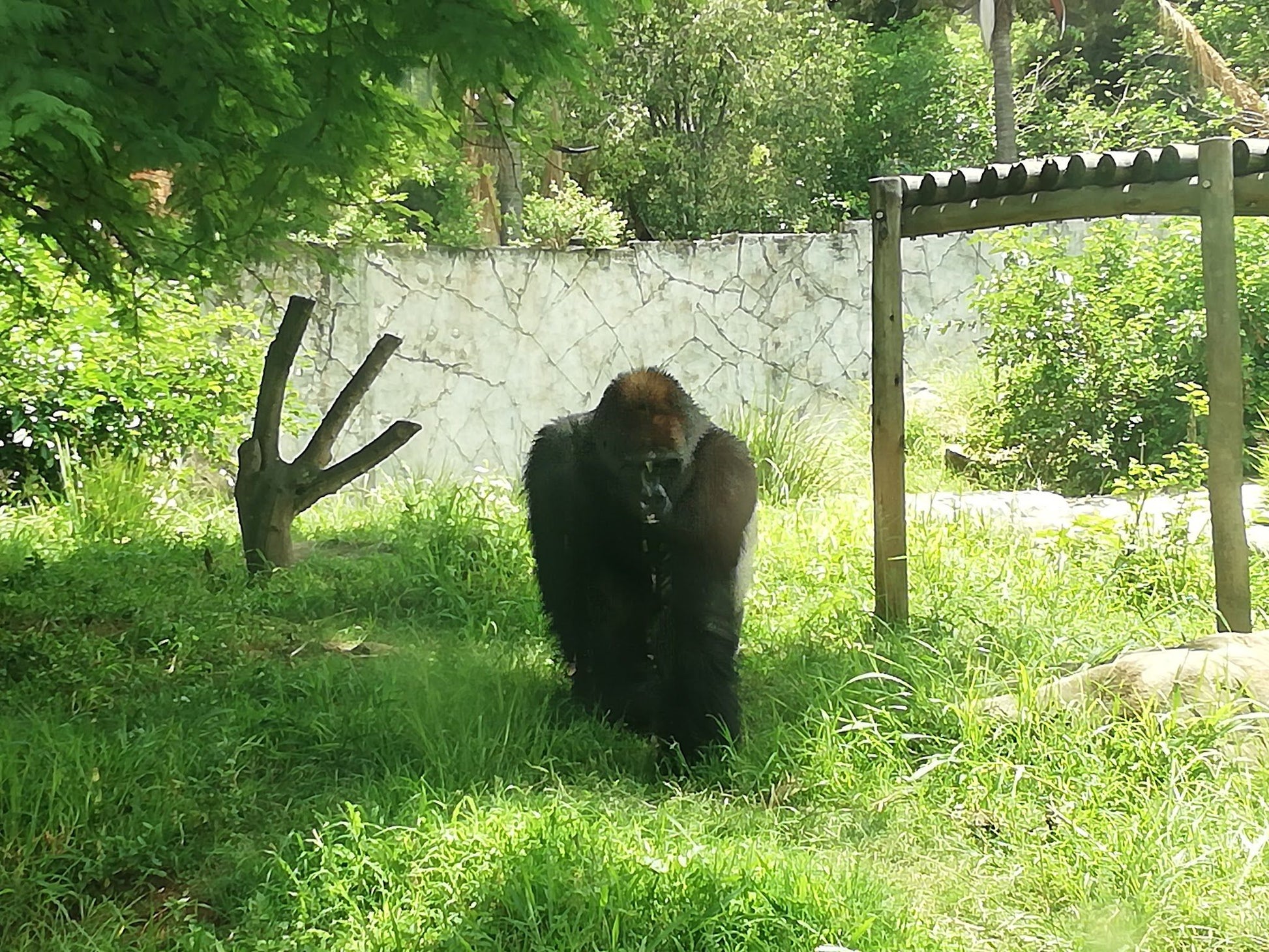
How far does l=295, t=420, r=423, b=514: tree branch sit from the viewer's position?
4.82 meters

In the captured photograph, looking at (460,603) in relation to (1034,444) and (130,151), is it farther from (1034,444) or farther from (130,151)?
(1034,444)

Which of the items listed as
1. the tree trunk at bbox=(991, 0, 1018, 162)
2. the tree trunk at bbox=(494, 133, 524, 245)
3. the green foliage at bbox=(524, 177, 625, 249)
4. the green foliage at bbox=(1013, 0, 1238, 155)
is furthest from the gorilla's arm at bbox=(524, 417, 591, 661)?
the green foliage at bbox=(1013, 0, 1238, 155)

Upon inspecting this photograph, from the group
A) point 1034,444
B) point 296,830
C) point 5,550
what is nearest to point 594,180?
point 1034,444

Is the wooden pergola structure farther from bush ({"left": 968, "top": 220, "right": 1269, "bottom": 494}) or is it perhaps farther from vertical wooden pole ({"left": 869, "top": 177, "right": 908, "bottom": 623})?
bush ({"left": 968, "top": 220, "right": 1269, "bottom": 494})

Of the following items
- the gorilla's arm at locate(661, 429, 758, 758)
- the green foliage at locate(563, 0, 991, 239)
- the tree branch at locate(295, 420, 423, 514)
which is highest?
the green foliage at locate(563, 0, 991, 239)

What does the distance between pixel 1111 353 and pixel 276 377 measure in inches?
190

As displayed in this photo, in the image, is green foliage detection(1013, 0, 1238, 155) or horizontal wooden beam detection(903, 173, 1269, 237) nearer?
horizontal wooden beam detection(903, 173, 1269, 237)

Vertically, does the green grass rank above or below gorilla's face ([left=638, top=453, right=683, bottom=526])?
below

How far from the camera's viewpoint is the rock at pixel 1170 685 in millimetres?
2959

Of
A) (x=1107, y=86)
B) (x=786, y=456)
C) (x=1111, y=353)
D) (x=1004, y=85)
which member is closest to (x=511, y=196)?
(x=1004, y=85)

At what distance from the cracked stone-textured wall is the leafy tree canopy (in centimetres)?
419

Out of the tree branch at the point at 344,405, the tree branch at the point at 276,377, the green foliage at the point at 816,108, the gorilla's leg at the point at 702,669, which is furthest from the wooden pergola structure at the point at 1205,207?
the green foliage at the point at 816,108

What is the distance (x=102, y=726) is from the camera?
10.3 ft

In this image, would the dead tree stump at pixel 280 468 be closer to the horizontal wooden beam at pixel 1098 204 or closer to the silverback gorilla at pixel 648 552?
the silverback gorilla at pixel 648 552
